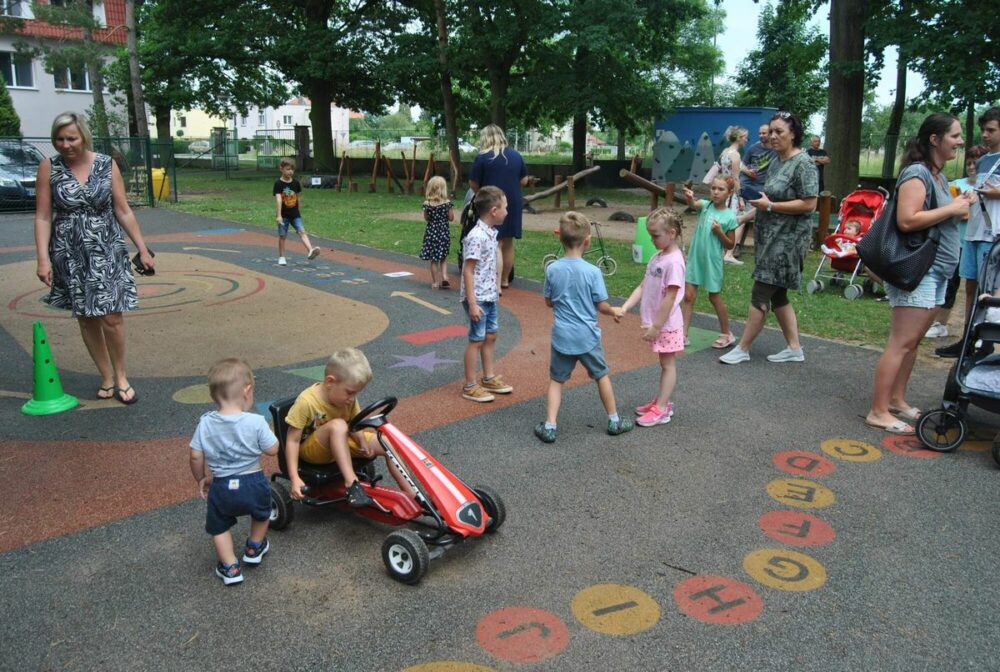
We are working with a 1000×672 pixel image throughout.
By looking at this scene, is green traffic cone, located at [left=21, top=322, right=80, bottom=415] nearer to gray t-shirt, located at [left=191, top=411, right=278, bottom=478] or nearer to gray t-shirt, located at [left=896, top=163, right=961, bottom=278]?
gray t-shirt, located at [left=191, top=411, right=278, bottom=478]

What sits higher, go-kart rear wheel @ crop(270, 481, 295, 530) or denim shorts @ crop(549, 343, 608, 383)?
denim shorts @ crop(549, 343, 608, 383)

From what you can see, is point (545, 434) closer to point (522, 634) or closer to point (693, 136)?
point (522, 634)

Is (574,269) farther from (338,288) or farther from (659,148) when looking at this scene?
(659,148)

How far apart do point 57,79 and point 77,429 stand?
44040mm

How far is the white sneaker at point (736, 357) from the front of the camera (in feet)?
21.1

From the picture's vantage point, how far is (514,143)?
127 ft

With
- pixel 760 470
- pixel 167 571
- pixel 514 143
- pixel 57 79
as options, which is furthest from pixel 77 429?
pixel 57 79

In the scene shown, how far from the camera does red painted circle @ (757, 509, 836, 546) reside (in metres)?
3.63

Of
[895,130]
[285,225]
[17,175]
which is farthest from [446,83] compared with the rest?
[895,130]

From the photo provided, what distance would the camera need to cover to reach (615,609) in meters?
3.08

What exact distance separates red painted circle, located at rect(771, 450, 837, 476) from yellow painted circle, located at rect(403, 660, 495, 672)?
239 centimetres

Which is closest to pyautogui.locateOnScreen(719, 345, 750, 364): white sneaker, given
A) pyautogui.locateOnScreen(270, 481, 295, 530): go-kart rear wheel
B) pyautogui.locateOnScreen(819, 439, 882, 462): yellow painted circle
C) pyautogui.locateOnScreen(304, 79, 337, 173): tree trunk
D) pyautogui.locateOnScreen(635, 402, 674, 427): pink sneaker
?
pyautogui.locateOnScreen(635, 402, 674, 427): pink sneaker

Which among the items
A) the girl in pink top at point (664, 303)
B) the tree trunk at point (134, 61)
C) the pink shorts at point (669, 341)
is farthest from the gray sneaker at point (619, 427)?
the tree trunk at point (134, 61)

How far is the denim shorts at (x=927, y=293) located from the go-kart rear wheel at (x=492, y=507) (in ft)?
9.53
